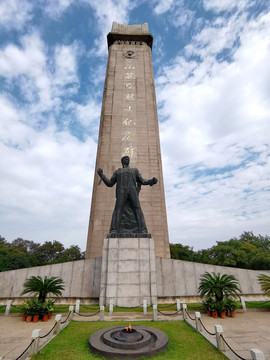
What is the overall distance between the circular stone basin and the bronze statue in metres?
5.96

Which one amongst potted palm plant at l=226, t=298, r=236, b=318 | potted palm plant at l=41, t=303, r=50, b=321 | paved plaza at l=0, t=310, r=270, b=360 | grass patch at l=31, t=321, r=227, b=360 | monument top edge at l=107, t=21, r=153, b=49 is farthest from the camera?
monument top edge at l=107, t=21, r=153, b=49

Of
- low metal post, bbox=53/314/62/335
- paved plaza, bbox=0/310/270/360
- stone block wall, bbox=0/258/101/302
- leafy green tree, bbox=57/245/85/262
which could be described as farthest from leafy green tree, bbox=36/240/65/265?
low metal post, bbox=53/314/62/335

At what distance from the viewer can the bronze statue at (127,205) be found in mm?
11641

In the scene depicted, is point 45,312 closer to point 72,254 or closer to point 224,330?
point 224,330

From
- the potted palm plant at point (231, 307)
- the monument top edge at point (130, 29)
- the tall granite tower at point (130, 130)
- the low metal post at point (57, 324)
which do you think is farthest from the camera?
the monument top edge at point (130, 29)

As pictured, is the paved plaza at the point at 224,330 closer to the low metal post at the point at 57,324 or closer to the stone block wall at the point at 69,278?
the low metal post at the point at 57,324

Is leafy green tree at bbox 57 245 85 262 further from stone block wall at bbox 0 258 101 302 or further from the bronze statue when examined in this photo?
the bronze statue

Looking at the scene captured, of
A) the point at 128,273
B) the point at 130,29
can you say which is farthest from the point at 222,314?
the point at 130,29

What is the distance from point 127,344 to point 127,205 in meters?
7.62

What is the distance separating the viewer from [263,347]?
5.50 metres

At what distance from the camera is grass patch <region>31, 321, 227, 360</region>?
16.2 ft

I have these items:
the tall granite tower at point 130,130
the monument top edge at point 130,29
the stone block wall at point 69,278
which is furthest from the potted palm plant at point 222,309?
the monument top edge at point 130,29

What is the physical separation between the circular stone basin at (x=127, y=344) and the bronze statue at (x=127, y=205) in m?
5.96

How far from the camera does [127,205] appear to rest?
12.2 meters
